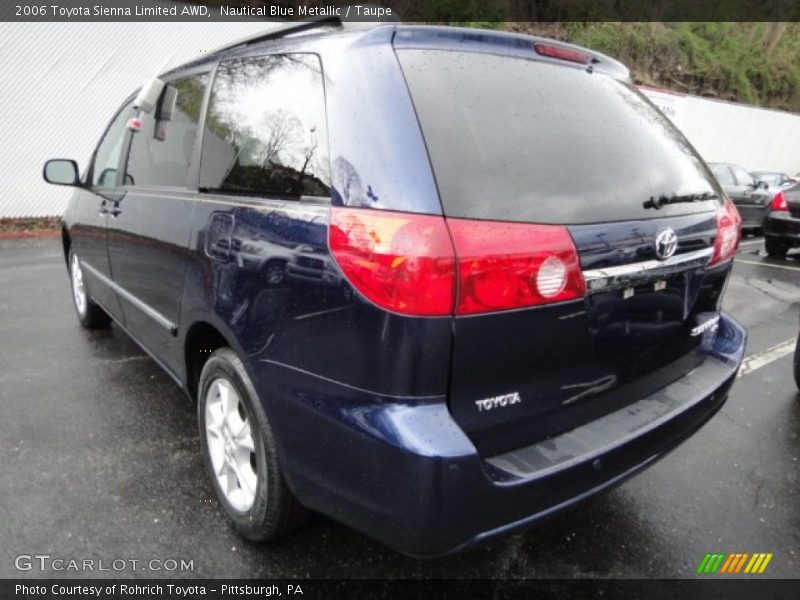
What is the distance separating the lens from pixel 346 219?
1585 millimetres

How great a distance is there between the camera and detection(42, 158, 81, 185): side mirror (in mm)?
3830

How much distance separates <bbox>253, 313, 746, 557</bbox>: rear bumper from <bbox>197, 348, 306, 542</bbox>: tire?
0.12m

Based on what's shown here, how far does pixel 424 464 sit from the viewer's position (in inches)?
57.2

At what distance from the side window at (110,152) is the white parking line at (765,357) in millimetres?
4374

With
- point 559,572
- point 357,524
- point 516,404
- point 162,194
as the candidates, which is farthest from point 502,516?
point 162,194

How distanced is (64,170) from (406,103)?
323 cm

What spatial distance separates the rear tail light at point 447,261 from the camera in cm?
147

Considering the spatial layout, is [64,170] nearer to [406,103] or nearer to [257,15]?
[406,103]

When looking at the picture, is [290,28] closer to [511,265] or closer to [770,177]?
[511,265]

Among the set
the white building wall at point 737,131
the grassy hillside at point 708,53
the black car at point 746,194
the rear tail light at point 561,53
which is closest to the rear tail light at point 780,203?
the black car at point 746,194

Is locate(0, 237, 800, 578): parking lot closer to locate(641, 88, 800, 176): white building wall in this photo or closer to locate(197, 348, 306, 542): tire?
locate(197, 348, 306, 542): tire

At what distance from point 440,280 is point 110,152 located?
3.12m

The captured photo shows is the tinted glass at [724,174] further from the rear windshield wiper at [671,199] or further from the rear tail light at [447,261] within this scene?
the rear tail light at [447,261]

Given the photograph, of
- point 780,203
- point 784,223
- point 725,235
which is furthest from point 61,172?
point 780,203
